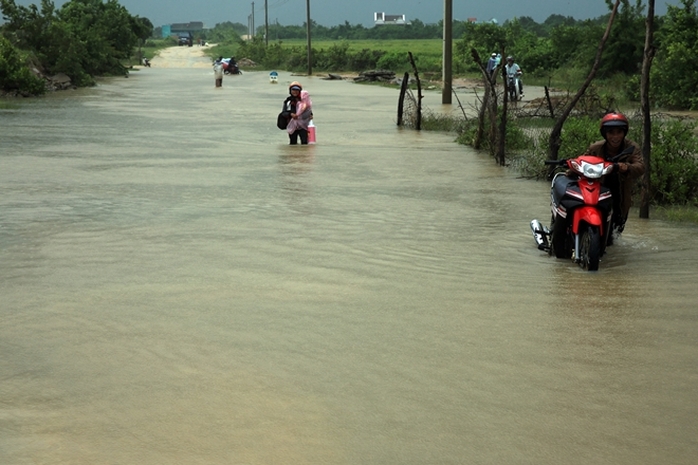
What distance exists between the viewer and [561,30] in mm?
45469

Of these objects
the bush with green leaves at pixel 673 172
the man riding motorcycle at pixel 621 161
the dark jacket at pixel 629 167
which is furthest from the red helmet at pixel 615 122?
the bush with green leaves at pixel 673 172

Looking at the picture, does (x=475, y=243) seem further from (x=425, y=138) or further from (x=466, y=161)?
(x=425, y=138)

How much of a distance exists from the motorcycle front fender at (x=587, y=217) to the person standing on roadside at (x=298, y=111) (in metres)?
10.4

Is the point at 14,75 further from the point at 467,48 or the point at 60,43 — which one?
the point at 467,48

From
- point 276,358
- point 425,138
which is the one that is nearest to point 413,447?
point 276,358

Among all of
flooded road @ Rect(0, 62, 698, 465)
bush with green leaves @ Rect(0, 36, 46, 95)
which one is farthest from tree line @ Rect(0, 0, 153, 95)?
flooded road @ Rect(0, 62, 698, 465)

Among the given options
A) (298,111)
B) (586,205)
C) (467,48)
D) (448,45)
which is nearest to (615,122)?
(586,205)

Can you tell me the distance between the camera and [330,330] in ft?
21.6

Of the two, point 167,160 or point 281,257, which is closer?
point 281,257

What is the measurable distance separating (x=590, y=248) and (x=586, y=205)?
0.34 metres

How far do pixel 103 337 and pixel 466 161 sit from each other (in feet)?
36.9

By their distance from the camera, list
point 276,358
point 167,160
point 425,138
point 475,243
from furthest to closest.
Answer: point 425,138 → point 167,160 → point 475,243 → point 276,358

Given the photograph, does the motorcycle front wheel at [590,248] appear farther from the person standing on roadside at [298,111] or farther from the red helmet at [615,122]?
the person standing on roadside at [298,111]

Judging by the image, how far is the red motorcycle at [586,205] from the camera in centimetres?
810
